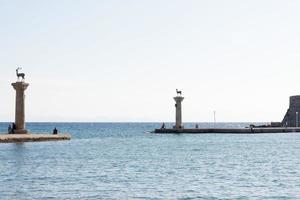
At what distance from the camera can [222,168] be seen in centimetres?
4684

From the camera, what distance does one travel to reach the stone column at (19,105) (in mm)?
79812

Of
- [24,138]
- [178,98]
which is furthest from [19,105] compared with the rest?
[178,98]

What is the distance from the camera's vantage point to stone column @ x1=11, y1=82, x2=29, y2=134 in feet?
262

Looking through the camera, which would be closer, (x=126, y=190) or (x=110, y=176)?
(x=126, y=190)

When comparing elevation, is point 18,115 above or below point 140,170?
above

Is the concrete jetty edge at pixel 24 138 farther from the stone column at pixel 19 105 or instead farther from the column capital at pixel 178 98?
the column capital at pixel 178 98

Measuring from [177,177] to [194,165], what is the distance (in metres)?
9.84

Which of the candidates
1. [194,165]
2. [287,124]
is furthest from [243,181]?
[287,124]

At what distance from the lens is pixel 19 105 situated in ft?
262

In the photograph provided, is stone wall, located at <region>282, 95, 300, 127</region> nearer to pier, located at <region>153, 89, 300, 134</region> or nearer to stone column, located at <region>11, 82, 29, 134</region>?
pier, located at <region>153, 89, 300, 134</region>

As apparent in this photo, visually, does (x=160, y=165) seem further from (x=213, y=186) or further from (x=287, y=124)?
(x=287, y=124)

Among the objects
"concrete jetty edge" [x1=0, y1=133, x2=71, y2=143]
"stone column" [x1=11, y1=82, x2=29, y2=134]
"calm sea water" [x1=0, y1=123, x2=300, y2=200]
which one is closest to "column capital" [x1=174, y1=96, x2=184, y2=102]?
"concrete jetty edge" [x1=0, y1=133, x2=71, y2=143]

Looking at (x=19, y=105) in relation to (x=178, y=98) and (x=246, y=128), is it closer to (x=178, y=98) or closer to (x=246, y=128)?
(x=178, y=98)

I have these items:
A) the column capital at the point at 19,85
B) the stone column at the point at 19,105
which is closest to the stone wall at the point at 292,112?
the stone column at the point at 19,105
